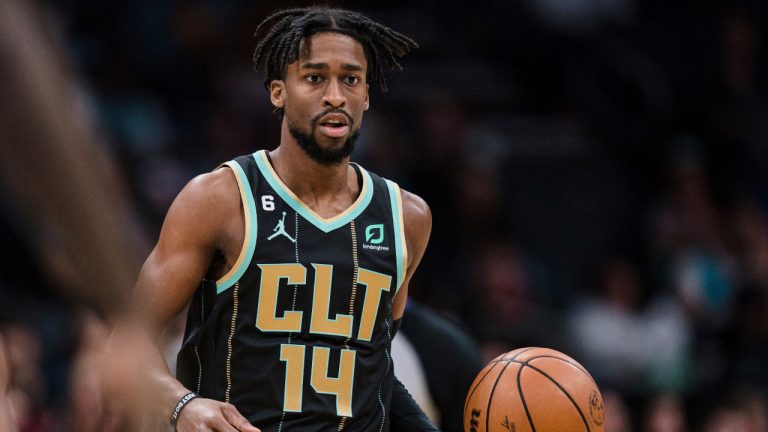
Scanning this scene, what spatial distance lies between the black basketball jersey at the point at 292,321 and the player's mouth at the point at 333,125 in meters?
0.22

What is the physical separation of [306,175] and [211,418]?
2.82 ft

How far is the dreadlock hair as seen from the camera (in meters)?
3.56

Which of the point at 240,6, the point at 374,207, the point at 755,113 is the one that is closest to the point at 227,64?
the point at 240,6

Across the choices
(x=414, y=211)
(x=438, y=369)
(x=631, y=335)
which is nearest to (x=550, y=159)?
(x=631, y=335)

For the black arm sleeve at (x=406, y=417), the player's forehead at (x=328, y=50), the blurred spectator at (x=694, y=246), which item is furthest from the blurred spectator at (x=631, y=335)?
the player's forehead at (x=328, y=50)

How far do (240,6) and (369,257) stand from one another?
8307 mm

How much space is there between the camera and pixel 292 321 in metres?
3.45

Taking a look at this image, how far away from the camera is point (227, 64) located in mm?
10797

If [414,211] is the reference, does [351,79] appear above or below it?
above

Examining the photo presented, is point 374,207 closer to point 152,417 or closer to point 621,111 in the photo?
point 152,417

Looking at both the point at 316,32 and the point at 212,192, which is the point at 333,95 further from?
the point at 212,192

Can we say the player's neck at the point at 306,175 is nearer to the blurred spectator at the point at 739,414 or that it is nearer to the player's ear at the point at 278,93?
the player's ear at the point at 278,93

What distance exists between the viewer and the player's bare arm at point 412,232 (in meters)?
3.79

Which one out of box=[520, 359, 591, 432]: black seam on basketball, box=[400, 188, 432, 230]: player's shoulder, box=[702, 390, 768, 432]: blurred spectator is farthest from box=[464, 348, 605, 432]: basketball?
box=[702, 390, 768, 432]: blurred spectator
